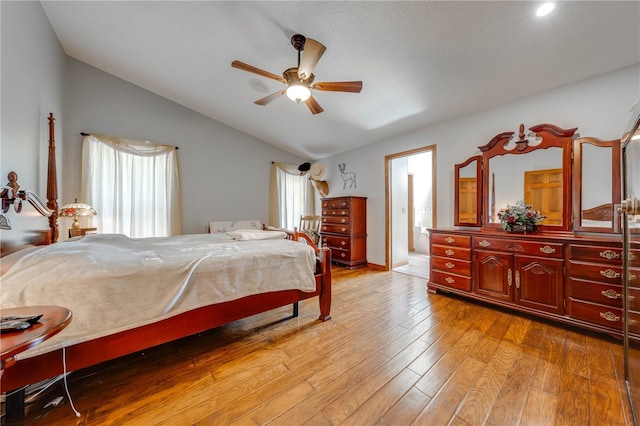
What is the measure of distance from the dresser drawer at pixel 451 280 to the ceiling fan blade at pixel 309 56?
2.79 meters

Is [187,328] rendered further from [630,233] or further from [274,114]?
[274,114]

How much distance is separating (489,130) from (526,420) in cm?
301

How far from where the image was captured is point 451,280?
295 centimetres

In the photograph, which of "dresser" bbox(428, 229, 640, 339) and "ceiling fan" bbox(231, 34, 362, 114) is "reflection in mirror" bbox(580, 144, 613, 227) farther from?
"ceiling fan" bbox(231, 34, 362, 114)

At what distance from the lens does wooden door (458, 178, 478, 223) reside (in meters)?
3.07

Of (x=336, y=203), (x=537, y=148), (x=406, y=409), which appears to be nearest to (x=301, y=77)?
(x=406, y=409)

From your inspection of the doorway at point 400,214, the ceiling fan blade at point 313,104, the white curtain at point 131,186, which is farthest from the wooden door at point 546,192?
the white curtain at point 131,186

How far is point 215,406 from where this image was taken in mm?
1336

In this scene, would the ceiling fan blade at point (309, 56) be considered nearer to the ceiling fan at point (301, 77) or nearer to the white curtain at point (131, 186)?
→ the ceiling fan at point (301, 77)

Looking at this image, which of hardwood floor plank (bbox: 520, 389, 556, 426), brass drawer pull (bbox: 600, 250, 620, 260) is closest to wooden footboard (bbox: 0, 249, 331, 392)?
hardwood floor plank (bbox: 520, 389, 556, 426)

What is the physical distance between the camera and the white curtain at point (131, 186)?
3422 millimetres

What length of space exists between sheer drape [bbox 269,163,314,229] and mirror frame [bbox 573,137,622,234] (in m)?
4.46

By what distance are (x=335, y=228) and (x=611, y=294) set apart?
3.49 m

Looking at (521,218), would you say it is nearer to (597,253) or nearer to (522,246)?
(522,246)
